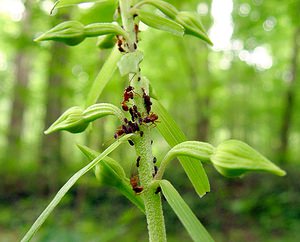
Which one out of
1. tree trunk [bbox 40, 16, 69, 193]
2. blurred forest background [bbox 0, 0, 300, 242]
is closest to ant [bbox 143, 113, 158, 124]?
blurred forest background [bbox 0, 0, 300, 242]

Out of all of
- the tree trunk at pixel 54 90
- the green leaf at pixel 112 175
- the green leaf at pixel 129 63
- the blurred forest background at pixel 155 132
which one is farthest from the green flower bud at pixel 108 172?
the tree trunk at pixel 54 90

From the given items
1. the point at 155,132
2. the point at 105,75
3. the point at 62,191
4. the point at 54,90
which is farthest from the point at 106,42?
the point at 155,132

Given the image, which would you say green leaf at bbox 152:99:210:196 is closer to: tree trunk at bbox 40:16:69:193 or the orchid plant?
the orchid plant

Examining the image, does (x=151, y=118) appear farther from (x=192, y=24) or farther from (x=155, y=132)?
(x=155, y=132)

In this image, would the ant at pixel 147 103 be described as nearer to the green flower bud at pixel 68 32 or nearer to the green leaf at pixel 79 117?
the green leaf at pixel 79 117

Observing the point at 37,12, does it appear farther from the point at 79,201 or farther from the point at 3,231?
the point at 3,231
